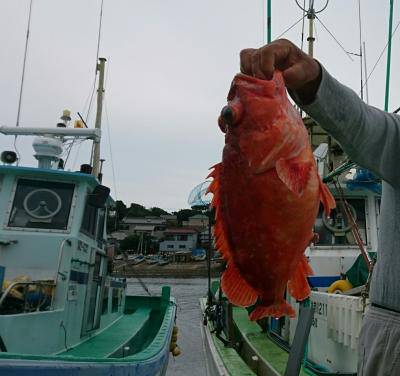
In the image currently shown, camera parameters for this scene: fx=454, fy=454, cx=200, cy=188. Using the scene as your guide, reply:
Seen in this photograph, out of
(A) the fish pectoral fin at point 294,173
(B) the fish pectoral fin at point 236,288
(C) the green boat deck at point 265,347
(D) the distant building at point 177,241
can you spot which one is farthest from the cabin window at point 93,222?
(D) the distant building at point 177,241

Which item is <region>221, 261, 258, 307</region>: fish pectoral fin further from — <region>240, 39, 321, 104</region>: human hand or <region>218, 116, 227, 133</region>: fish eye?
<region>240, 39, 321, 104</region>: human hand

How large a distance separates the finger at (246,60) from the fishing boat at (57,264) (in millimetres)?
2890

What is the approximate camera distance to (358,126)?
5.64ft

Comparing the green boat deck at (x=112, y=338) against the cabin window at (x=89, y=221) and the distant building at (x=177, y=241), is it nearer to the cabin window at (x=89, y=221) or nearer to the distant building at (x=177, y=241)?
the cabin window at (x=89, y=221)

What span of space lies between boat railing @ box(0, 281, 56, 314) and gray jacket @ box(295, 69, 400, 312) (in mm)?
3759

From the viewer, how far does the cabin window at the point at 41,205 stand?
231 inches

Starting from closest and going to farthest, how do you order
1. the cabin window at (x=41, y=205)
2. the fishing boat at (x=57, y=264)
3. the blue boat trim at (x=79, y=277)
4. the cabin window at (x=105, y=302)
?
the fishing boat at (x=57, y=264), the blue boat trim at (x=79, y=277), the cabin window at (x=41, y=205), the cabin window at (x=105, y=302)

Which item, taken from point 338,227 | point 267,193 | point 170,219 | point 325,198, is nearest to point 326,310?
point 338,227

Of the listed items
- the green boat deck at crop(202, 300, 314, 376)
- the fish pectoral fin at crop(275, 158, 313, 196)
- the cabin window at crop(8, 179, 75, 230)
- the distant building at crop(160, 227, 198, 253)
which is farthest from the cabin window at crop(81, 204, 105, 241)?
the distant building at crop(160, 227, 198, 253)

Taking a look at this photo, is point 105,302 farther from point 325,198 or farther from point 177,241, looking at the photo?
→ point 177,241

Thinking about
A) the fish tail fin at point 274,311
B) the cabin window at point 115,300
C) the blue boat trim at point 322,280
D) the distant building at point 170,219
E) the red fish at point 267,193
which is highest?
the distant building at point 170,219

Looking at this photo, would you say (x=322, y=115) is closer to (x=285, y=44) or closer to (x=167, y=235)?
(x=285, y=44)

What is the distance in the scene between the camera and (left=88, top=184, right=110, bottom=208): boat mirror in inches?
228

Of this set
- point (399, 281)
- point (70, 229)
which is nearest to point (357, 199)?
point (70, 229)
